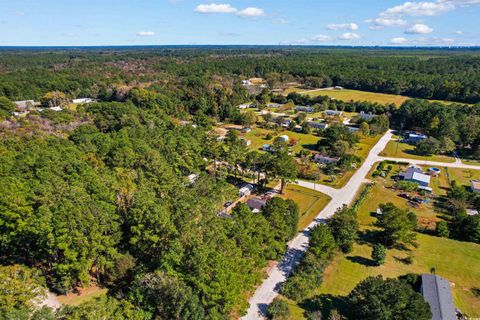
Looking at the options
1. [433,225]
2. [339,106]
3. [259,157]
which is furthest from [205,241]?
[339,106]

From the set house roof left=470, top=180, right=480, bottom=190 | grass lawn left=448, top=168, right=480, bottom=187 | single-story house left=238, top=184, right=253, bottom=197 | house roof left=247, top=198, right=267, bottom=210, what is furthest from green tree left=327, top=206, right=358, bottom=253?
grass lawn left=448, top=168, right=480, bottom=187

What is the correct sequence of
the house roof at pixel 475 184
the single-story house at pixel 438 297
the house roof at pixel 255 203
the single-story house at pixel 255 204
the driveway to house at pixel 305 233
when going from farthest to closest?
the house roof at pixel 475 184, the house roof at pixel 255 203, the single-story house at pixel 255 204, the driveway to house at pixel 305 233, the single-story house at pixel 438 297

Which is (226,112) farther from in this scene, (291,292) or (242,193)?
(291,292)

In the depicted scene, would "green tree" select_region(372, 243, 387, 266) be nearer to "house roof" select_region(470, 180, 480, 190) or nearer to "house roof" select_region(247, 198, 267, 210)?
"house roof" select_region(247, 198, 267, 210)

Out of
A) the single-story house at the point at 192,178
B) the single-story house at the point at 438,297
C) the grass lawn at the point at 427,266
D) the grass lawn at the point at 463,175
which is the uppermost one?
the single-story house at the point at 192,178

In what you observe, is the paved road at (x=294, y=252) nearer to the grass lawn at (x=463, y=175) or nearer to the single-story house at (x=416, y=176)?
the single-story house at (x=416, y=176)

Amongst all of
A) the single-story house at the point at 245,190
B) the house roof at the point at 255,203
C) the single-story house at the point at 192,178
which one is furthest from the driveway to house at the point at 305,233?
the single-story house at the point at 192,178
